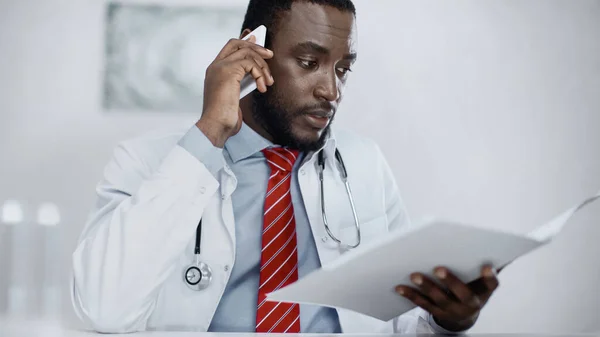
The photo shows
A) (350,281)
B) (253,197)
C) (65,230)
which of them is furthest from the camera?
(65,230)

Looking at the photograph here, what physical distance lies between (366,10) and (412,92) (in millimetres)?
343

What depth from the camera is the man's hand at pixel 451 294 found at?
3.46ft

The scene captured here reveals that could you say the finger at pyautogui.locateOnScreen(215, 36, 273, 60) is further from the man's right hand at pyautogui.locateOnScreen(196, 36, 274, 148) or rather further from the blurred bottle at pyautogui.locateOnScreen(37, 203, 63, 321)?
the blurred bottle at pyautogui.locateOnScreen(37, 203, 63, 321)

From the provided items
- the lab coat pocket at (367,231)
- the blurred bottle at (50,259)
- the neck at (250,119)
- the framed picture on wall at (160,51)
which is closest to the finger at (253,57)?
the neck at (250,119)

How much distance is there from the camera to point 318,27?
65.6 inches

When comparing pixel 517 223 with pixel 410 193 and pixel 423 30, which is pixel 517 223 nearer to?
pixel 410 193

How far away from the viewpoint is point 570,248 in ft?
7.71

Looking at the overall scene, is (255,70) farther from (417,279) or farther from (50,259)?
(50,259)

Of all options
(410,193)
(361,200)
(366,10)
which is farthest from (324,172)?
(366,10)

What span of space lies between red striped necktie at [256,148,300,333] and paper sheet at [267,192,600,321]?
0.42 m

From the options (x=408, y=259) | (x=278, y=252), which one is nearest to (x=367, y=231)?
(x=278, y=252)

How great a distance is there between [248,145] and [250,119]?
15cm

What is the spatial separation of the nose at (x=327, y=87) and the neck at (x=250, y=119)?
0.22m

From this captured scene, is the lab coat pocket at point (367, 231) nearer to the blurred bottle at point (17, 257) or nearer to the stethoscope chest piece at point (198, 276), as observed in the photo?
the stethoscope chest piece at point (198, 276)
